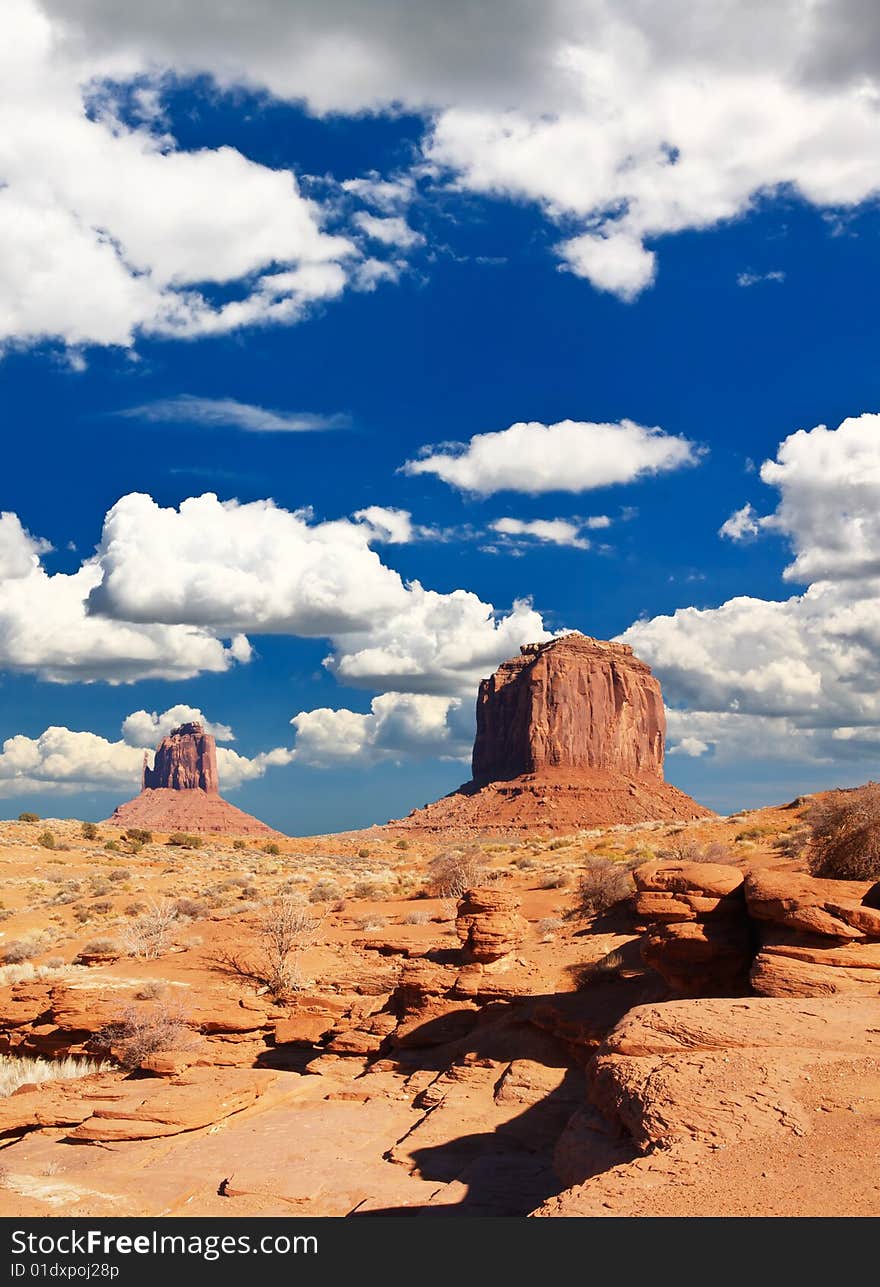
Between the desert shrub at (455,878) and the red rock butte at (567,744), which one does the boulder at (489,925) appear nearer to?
the desert shrub at (455,878)

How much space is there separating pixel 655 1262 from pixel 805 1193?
1.70 m

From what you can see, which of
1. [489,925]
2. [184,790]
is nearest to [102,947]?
[489,925]

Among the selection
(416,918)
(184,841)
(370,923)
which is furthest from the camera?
(184,841)

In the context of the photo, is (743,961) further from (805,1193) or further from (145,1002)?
(145,1002)

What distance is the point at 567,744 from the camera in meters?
133

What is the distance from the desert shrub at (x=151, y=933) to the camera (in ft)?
82.8

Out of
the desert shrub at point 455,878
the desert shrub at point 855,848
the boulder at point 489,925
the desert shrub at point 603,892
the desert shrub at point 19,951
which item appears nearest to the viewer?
the desert shrub at point 855,848

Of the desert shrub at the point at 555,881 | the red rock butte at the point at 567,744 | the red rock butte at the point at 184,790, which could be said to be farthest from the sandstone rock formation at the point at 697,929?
the red rock butte at the point at 184,790

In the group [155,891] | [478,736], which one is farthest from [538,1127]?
[478,736]

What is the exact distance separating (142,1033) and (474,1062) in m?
7.00

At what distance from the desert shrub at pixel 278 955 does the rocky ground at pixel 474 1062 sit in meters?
0.14

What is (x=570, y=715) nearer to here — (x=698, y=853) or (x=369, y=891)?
(x=369, y=891)

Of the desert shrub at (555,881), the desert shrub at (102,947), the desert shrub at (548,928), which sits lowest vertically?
the desert shrub at (102,947)

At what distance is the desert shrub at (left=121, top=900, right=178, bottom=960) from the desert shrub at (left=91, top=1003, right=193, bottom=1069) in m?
6.49
